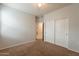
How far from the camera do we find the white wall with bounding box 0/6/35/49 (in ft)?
7.00

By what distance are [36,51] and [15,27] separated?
60 cm

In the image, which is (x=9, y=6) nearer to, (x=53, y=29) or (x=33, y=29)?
(x=33, y=29)

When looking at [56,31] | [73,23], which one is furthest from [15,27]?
[73,23]

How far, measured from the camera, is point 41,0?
209 cm

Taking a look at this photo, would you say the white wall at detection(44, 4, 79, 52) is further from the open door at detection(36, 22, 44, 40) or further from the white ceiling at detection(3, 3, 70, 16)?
the open door at detection(36, 22, 44, 40)

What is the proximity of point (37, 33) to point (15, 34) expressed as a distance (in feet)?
1.38

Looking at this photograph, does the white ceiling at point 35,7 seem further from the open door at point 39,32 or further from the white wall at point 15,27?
the open door at point 39,32

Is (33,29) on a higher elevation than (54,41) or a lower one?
higher

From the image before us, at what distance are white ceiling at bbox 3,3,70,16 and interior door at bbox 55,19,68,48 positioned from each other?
29cm

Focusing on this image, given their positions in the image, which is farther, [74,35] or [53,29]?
[53,29]

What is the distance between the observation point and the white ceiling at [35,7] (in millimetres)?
2130

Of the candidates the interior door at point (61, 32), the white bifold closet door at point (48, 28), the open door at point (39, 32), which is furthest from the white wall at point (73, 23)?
the open door at point (39, 32)

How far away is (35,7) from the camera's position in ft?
7.14

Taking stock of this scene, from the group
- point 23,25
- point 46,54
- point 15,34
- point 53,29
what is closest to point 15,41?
point 15,34
